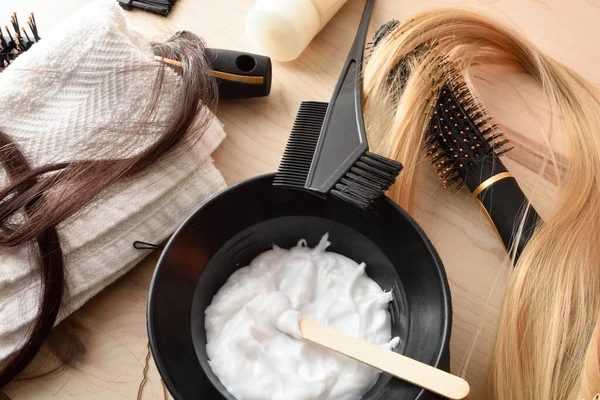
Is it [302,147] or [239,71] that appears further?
[239,71]

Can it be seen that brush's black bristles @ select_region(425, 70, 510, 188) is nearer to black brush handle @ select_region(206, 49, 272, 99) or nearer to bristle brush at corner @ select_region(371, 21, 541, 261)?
bristle brush at corner @ select_region(371, 21, 541, 261)

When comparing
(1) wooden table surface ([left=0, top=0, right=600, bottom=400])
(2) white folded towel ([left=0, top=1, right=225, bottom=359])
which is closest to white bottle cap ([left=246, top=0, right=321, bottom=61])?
(1) wooden table surface ([left=0, top=0, right=600, bottom=400])

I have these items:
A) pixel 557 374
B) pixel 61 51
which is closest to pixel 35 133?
pixel 61 51

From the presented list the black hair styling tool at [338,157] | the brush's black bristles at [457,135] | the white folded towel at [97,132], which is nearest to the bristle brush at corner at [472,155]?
the brush's black bristles at [457,135]

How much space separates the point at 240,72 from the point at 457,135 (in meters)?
0.29

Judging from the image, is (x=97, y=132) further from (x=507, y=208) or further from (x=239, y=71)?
(x=507, y=208)

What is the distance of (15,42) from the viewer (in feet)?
2.57

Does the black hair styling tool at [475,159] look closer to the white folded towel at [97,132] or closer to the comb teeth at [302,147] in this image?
the comb teeth at [302,147]

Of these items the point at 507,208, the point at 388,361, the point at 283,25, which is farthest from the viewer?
the point at 283,25

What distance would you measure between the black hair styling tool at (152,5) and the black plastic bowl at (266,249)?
1.26ft

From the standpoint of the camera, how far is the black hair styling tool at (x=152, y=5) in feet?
2.72

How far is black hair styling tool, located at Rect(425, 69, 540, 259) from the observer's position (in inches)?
25.3

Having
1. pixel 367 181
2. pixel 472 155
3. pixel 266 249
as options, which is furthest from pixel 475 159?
pixel 266 249

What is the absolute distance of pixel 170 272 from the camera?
57 centimetres
